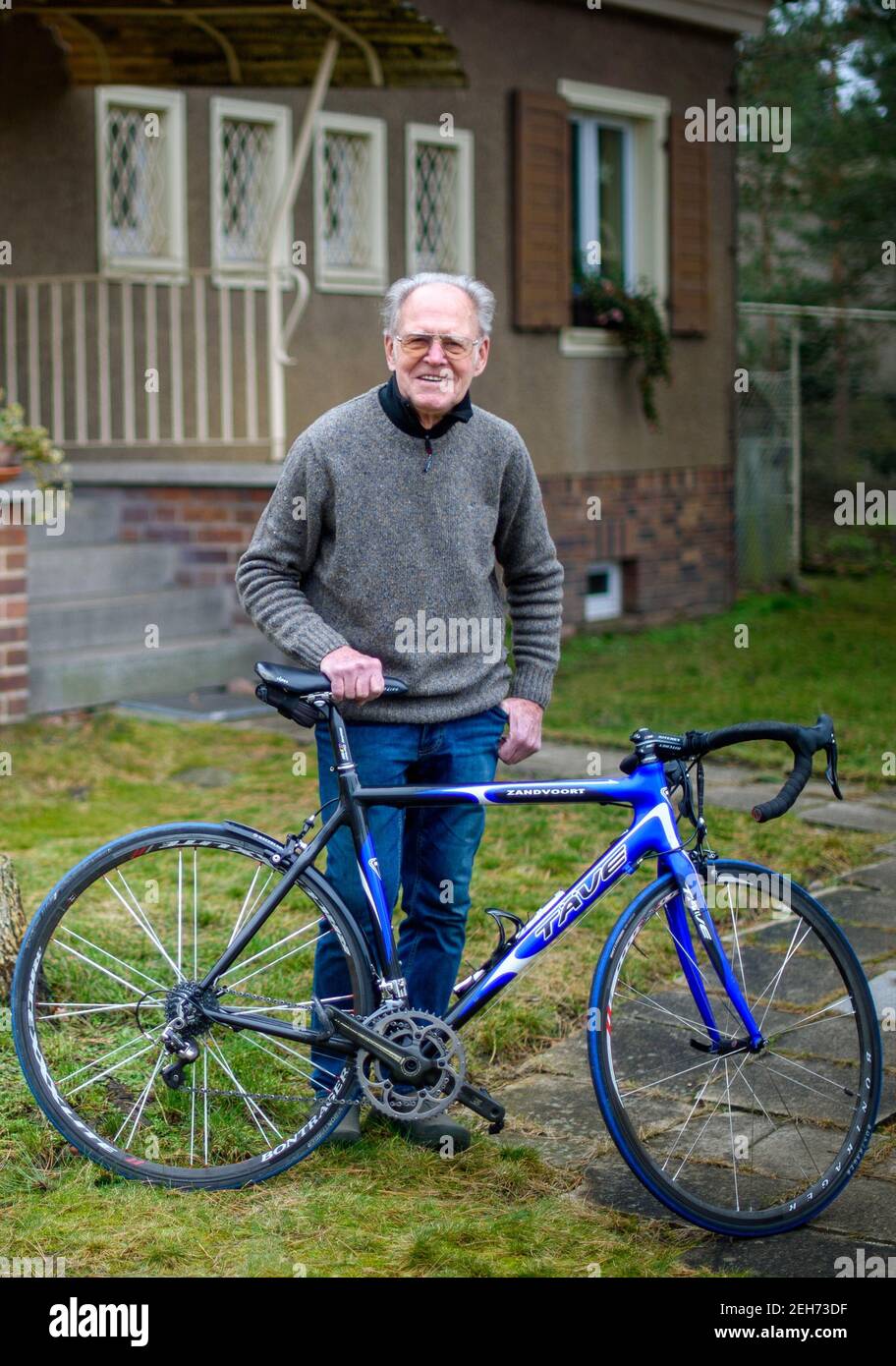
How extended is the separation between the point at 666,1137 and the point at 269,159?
8.40 m

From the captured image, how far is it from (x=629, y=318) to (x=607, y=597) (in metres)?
2.05

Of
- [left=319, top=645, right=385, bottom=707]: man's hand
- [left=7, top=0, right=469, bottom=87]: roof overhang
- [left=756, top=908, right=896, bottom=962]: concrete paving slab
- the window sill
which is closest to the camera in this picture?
[left=319, top=645, right=385, bottom=707]: man's hand

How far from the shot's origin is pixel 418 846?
12.6 feet

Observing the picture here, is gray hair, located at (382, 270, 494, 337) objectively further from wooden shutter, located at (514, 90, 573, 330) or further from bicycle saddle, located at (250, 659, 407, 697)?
wooden shutter, located at (514, 90, 573, 330)

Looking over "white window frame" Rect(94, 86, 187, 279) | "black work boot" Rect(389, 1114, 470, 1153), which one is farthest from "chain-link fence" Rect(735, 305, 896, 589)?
"black work boot" Rect(389, 1114, 470, 1153)

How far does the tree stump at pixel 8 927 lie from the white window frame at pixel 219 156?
21.2ft

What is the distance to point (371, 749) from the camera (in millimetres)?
3686

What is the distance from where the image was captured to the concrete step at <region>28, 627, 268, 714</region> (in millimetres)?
8883

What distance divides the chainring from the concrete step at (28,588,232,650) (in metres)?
5.90

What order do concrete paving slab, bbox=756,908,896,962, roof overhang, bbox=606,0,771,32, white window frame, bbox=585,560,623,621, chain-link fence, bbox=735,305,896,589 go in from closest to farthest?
concrete paving slab, bbox=756,908,896,962 < roof overhang, bbox=606,0,771,32 < white window frame, bbox=585,560,623,621 < chain-link fence, bbox=735,305,896,589

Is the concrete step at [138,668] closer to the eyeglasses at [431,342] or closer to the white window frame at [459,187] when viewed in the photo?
the white window frame at [459,187]

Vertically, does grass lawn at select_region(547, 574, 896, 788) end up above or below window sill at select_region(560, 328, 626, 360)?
below
